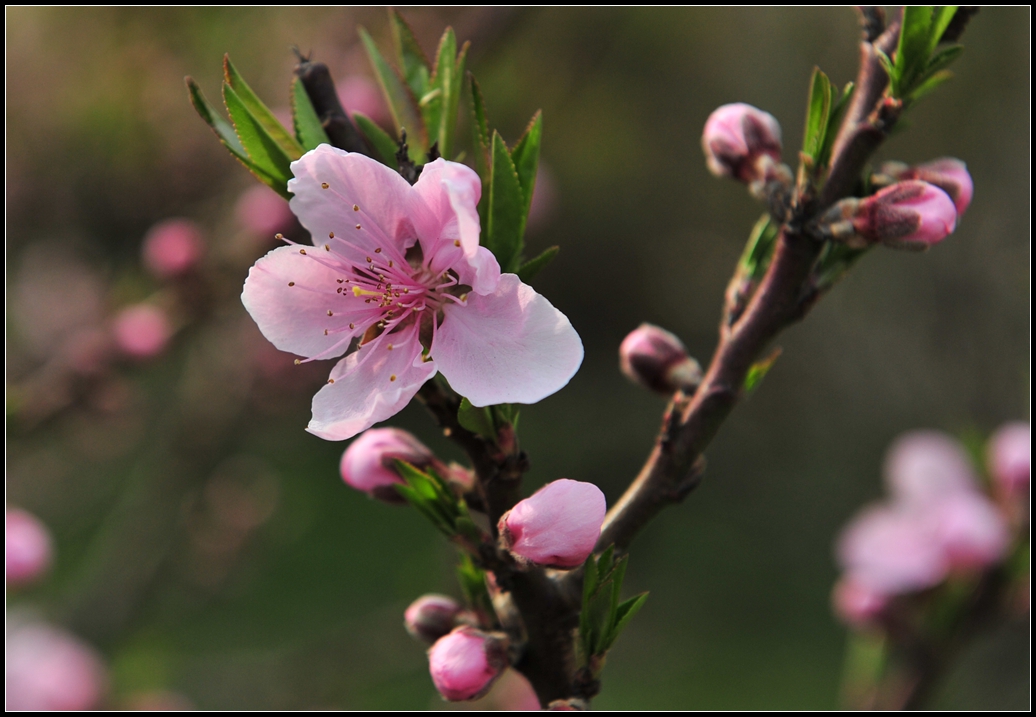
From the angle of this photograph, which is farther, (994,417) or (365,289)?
(994,417)

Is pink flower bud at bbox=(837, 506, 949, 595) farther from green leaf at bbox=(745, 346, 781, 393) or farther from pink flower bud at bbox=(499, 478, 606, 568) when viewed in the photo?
pink flower bud at bbox=(499, 478, 606, 568)

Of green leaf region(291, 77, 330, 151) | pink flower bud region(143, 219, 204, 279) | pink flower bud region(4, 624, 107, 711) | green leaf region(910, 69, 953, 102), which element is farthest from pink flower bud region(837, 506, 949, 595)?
pink flower bud region(143, 219, 204, 279)

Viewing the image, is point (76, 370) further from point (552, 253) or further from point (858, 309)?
point (858, 309)

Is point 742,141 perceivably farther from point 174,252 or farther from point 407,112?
point 174,252

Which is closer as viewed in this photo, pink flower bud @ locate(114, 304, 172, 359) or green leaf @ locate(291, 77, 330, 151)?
green leaf @ locate(291, 77, 330, 151)

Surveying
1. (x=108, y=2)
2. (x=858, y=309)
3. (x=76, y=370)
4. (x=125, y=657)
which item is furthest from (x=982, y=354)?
(x=108, y=2)

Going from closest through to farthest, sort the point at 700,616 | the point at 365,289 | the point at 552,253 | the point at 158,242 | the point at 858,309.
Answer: the point at 552,253 < the point at 365,289 < the point at 158,242 < the point at 858,309 < the point at 700,616

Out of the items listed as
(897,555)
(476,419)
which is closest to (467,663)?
(476,419)
